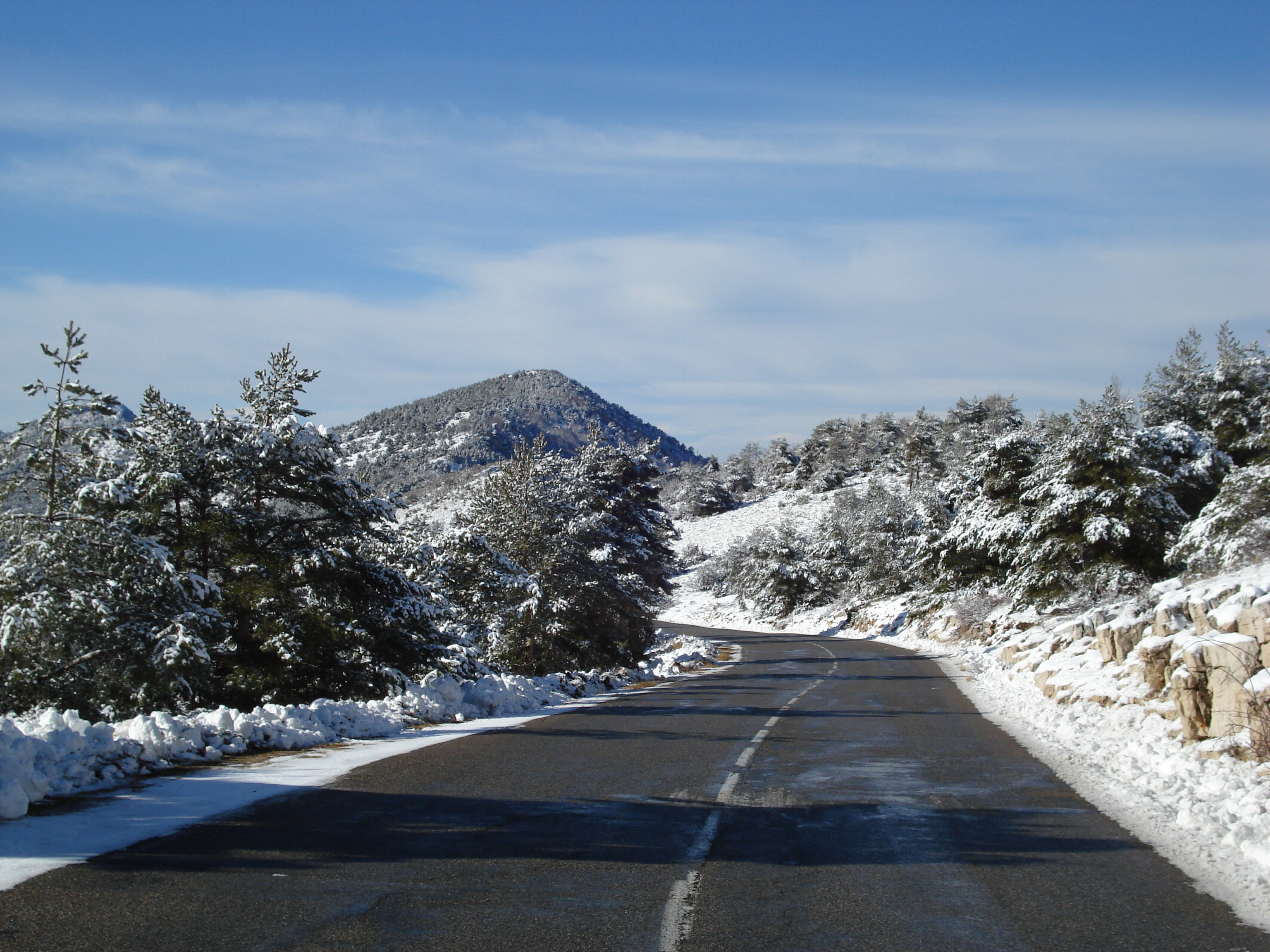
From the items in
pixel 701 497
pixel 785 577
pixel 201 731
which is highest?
pixel 701 497

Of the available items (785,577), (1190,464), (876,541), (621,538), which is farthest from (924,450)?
(621,538)

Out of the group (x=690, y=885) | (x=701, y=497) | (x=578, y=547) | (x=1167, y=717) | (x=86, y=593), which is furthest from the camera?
(x=701, y=497)

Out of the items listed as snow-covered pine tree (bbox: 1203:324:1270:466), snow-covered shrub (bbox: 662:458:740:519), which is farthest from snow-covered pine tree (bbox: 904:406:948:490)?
snow-covered pine tree (bbox: 1203:324:1270:466)

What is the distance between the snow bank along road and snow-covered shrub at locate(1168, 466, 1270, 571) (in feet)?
29.8

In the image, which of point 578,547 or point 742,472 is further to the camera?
point 742,472

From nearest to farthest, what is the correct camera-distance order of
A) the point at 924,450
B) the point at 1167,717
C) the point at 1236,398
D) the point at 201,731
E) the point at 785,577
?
the point at 201,731
the point at 1167,717
the point at 1236,398
the point at 785,577
the point at 924,450

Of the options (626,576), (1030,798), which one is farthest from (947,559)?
(1030,798)

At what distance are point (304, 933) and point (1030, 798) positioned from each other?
651 cm

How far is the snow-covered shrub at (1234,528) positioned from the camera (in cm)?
1691

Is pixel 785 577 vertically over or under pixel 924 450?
under

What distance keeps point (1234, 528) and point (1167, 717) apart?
33.0ft

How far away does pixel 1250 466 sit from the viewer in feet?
72.0

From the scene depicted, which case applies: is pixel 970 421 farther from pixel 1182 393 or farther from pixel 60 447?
pixel 60 447

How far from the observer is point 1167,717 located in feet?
36.8
